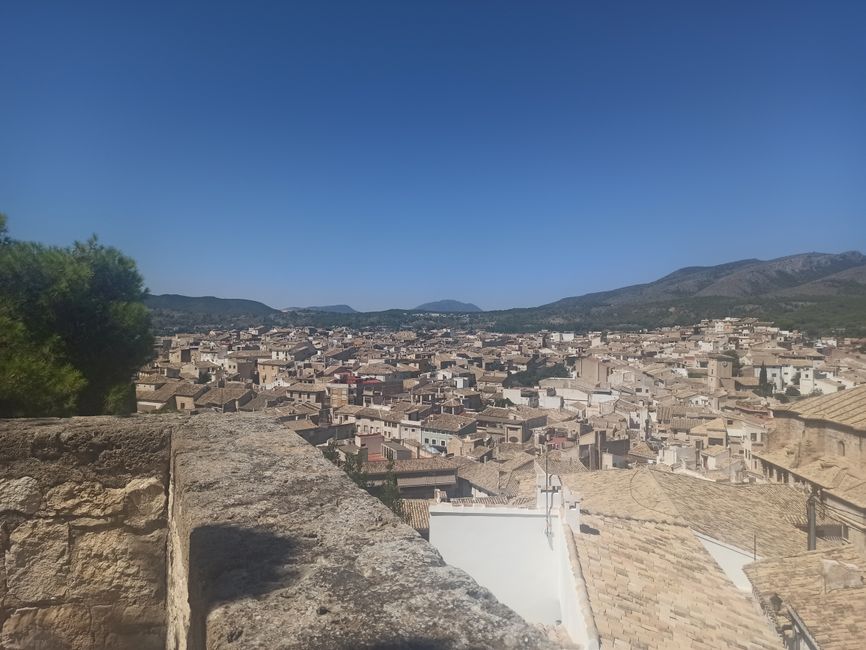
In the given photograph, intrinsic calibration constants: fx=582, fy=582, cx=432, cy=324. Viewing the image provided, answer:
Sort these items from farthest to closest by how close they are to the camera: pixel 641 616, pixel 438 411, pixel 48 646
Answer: pixel 438 411 → pixel 641 616 → pixel 48 646

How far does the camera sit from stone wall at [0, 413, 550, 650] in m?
1.21

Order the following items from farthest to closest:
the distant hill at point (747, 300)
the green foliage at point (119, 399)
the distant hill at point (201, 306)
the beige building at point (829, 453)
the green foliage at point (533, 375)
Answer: the distant hill at point (201, 306), the distant hill at point (747, 300), the green foliage at point (533, 375), the beige building at point (829, 453), the green foliage at point (119, 399)

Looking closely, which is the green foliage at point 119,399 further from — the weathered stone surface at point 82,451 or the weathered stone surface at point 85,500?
the weathered stone surface at point 85,500

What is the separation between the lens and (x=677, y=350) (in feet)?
239

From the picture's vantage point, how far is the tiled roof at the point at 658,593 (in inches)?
232

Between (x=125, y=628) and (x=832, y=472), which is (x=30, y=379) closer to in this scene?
(x=125, y=628)

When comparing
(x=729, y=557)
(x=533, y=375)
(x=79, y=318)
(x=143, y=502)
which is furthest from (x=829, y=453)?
(x=533, y=375)

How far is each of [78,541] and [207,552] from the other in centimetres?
126

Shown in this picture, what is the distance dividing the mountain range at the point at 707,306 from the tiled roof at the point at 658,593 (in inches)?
3219

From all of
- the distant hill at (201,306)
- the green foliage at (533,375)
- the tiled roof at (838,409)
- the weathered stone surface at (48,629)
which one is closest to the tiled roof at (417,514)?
the tiled roof at (838,409)

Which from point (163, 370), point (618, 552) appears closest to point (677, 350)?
point (163, 370)

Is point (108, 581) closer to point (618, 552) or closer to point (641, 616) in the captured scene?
point (641, 616)

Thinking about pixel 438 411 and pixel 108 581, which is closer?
pixel 108 581

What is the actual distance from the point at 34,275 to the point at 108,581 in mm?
6201
